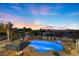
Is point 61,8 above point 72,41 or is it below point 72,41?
above

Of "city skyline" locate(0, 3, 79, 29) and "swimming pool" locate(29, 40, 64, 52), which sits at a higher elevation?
"city skyline" locate(0, 3, 79, 29)

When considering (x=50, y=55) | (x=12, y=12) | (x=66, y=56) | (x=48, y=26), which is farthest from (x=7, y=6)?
(x=66, y=56)

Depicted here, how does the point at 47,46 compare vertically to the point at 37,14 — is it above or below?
below

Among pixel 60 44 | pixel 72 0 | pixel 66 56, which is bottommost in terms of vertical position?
pixel 66 56

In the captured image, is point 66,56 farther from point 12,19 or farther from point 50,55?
point 12,19

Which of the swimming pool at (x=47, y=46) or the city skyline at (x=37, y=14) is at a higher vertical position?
the city skyline at (x=37, y=14)

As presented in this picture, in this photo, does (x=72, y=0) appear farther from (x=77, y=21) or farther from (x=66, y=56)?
(x=66, y=56)

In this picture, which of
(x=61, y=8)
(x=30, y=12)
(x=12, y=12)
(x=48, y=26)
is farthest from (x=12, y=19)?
(x=61, y=8)
